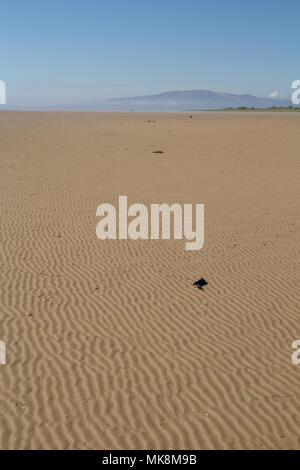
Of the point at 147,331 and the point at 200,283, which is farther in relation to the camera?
the point at 200,283

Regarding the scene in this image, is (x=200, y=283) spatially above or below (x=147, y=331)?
above

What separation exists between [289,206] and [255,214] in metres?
1.84

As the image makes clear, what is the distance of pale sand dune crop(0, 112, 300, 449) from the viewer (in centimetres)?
518

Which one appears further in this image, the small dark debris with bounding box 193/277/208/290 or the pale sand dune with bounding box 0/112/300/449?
the small dark debris with bounding box 193/277/208/290

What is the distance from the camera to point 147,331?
23.2 ft

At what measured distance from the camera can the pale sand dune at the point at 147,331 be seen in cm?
518

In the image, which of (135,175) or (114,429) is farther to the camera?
(135,175)

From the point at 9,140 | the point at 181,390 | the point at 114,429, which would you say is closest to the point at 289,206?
the point at 181,390

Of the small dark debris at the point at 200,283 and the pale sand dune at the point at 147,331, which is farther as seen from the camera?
the small dark debris at the point at 200,283

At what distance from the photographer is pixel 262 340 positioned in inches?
273

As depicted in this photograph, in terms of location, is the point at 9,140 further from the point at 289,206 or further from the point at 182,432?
the point at 182,432
